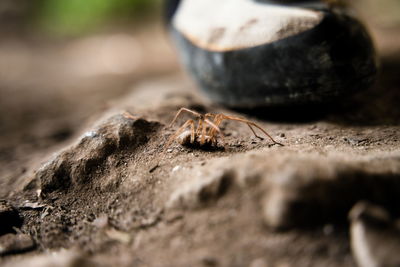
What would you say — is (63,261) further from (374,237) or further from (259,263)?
(374,237)

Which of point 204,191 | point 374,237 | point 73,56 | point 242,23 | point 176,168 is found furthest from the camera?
point 73,56

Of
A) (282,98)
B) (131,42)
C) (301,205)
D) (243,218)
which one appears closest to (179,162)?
(243,218)

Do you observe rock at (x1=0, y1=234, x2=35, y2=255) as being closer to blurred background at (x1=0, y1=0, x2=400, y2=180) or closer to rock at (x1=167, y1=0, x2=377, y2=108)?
blurred background at (x1=0, y1=0, x2=400, y2=180)

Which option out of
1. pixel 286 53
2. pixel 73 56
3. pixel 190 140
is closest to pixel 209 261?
pixel 190 140

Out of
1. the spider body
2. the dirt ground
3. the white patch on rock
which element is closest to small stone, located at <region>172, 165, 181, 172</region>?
the dirt ground

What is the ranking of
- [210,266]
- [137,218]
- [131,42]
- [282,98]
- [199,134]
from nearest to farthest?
[210,266], [137,218], [199,134], [282,98], [131,42]

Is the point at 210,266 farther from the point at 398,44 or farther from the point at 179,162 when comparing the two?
the point at 398,44
